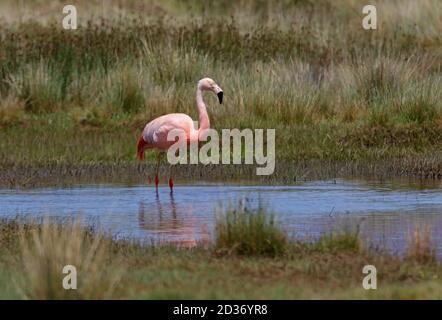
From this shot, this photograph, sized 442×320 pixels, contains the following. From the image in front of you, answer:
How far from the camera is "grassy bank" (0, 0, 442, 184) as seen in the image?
19.0 meters

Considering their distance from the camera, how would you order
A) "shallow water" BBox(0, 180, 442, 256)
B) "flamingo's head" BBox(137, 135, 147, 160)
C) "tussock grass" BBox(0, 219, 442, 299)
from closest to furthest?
"tussock grass" BBox(0, 219, 442, 299)
"shallow water" BBox(0, 180, 442, 256)
"flamingo's head" BBox(137, 135, 147, 160)

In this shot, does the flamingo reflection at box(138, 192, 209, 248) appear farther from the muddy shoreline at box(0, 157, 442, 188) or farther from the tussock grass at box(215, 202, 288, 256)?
the muddy shoreline at box(0, 157, 442, 188)

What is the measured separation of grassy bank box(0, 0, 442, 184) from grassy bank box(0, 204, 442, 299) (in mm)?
6461

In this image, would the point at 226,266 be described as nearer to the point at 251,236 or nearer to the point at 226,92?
the point at 251,236

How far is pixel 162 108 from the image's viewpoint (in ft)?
70.5

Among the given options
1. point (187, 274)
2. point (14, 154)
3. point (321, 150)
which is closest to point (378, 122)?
point (321, 150)

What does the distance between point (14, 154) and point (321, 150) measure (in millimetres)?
4593

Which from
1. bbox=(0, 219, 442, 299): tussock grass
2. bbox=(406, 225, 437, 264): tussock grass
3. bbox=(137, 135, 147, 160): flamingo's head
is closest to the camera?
bbox=(0, 219, 442, 299): tussock grass

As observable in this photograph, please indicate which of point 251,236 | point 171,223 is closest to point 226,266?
point 251,236

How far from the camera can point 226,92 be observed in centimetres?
2180

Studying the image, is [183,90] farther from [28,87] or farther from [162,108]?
[28,87]

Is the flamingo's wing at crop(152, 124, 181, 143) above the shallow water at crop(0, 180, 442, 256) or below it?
above

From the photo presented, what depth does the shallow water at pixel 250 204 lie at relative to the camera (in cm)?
1263

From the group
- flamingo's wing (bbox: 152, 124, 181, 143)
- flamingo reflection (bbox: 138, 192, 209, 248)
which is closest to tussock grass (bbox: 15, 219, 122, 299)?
flamingo reflection (bbox: 138, 192, 209, 248)
